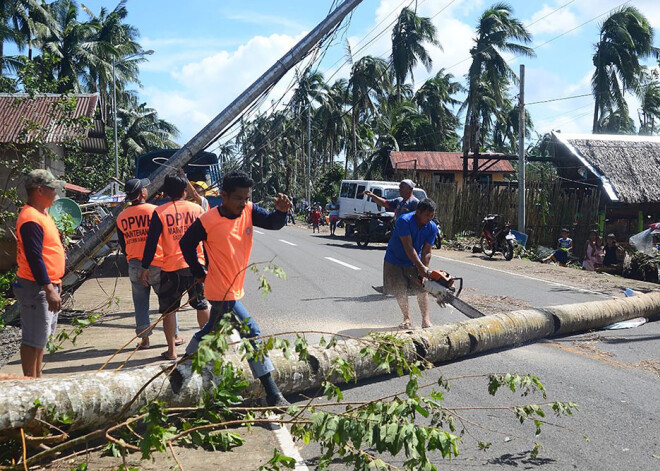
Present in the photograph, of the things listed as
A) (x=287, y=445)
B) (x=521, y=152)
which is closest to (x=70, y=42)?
(x=521, y=152)

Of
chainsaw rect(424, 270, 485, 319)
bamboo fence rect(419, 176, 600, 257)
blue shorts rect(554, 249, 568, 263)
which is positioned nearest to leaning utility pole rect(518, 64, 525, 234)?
bamboo fence rect(419, 176, 600, 257)

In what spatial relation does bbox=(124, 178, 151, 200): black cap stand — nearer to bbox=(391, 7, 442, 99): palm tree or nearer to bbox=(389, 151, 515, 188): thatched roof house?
bbox=(389, 151, 515, 188): thatched roof house

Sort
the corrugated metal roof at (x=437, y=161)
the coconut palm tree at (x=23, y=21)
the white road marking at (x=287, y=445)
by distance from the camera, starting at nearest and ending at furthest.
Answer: the white road marking at (x=287, y=445) → the coconut palm tree at (x=23, y=21) → the corrugated metal roof at (x=437, y=161)

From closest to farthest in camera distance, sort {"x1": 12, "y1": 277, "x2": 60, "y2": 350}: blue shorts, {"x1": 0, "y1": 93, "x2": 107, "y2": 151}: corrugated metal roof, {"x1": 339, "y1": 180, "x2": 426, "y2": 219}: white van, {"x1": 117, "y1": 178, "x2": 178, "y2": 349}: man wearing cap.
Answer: {"x1": 12, "y1": 277, "x2": 60, "y2": 350}: blue shorts, {"x1": 117, "y1": 178, "x2": 178, "y2": 349}: man wearing cap, {"x1": 0, "y1": 93, "x2": 107, "y2": 151}: corrugated metal roof, {"x1": 339, "y1": 180, "x2": 426, "y2": 219}: white van

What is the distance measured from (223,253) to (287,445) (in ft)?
4.85

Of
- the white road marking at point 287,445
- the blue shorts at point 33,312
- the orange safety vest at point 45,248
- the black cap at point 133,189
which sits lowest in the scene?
the white road marking at point 287,445

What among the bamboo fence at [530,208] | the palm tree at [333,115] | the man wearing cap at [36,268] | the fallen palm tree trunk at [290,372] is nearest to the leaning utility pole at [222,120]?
the man wearing cap at [36,268]

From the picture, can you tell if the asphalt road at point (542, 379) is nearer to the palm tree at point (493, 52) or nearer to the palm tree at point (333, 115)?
the palm tree at point (493, 52)

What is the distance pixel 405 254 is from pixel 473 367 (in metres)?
1.91

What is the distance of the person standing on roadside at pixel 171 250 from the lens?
617 cm

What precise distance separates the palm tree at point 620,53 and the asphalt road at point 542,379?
31683 mm

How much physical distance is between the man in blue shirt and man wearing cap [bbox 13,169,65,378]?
3869 mm

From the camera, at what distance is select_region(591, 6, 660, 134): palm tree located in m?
38.4

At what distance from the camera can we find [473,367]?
6309 mm
